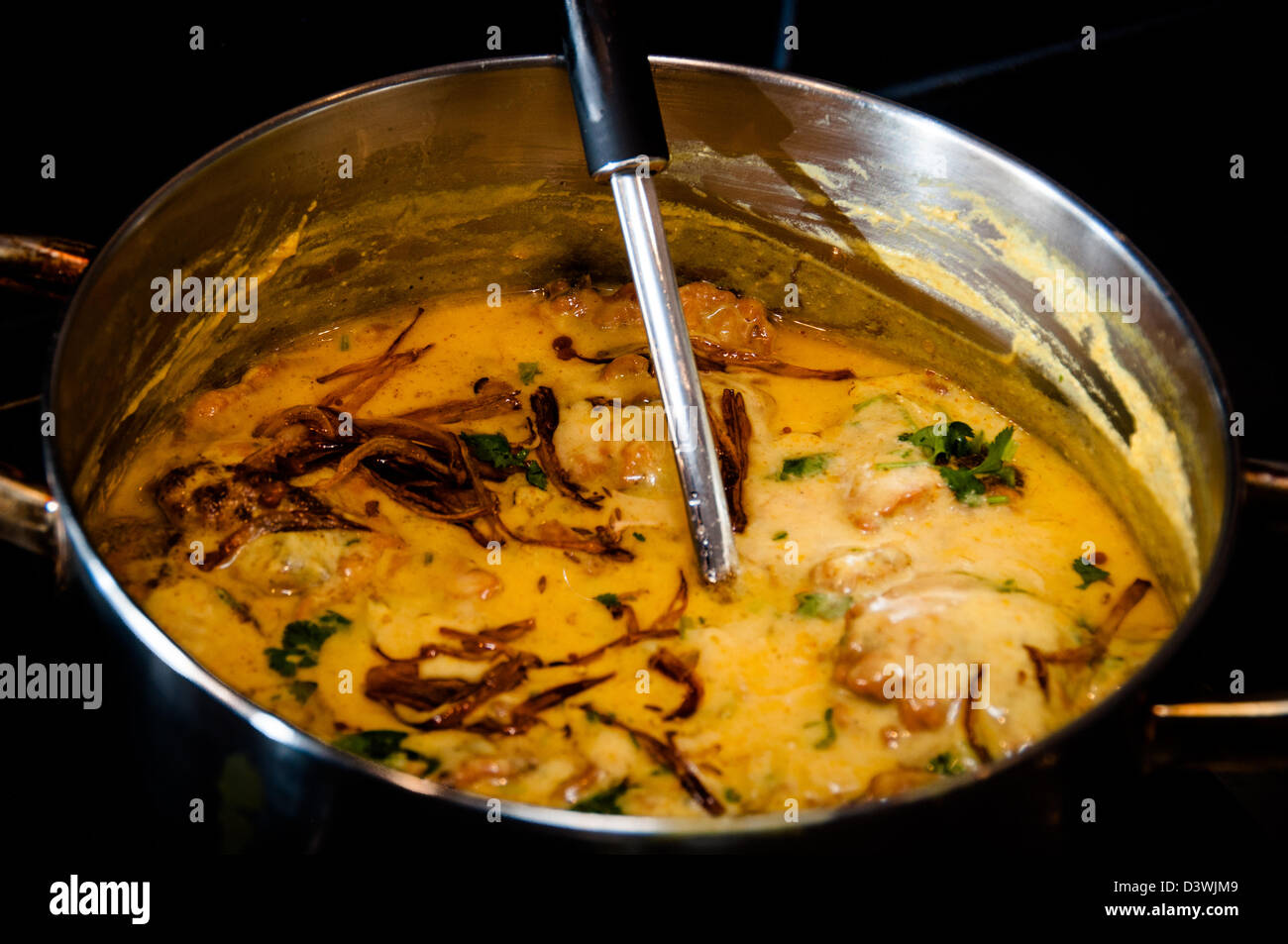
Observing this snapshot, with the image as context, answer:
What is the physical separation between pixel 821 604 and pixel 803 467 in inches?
12.7

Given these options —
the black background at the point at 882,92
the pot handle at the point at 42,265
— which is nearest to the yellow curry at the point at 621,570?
the black background at the point at 882,92

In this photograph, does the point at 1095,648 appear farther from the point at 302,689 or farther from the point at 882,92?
the point at 882,92

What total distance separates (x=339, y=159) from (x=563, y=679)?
40.9 inches

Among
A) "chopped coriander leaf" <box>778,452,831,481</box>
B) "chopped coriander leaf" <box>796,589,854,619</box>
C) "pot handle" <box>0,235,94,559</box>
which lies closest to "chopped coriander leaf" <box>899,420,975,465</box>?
"chopped coriander leaf" <box>778,452,831,481</box>

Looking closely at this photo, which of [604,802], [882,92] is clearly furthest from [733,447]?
[882,92]

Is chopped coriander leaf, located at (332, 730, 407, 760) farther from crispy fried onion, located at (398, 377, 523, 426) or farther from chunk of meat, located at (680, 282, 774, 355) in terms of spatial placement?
chunk of meat, located at (680, 282, 774, 355)

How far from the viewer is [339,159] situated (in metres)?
2.14

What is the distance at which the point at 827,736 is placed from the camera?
1645 mm

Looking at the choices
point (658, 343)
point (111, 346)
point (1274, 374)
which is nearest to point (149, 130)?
point (111, 346)

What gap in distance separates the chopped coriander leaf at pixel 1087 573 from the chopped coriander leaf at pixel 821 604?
42 centimetres

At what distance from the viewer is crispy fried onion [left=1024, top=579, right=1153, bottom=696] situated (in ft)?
5.52

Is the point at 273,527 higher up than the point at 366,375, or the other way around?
the point at 366,375

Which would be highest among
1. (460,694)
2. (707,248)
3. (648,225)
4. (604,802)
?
(707,248)

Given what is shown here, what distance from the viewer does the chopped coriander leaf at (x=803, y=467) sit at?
81.6 inches
